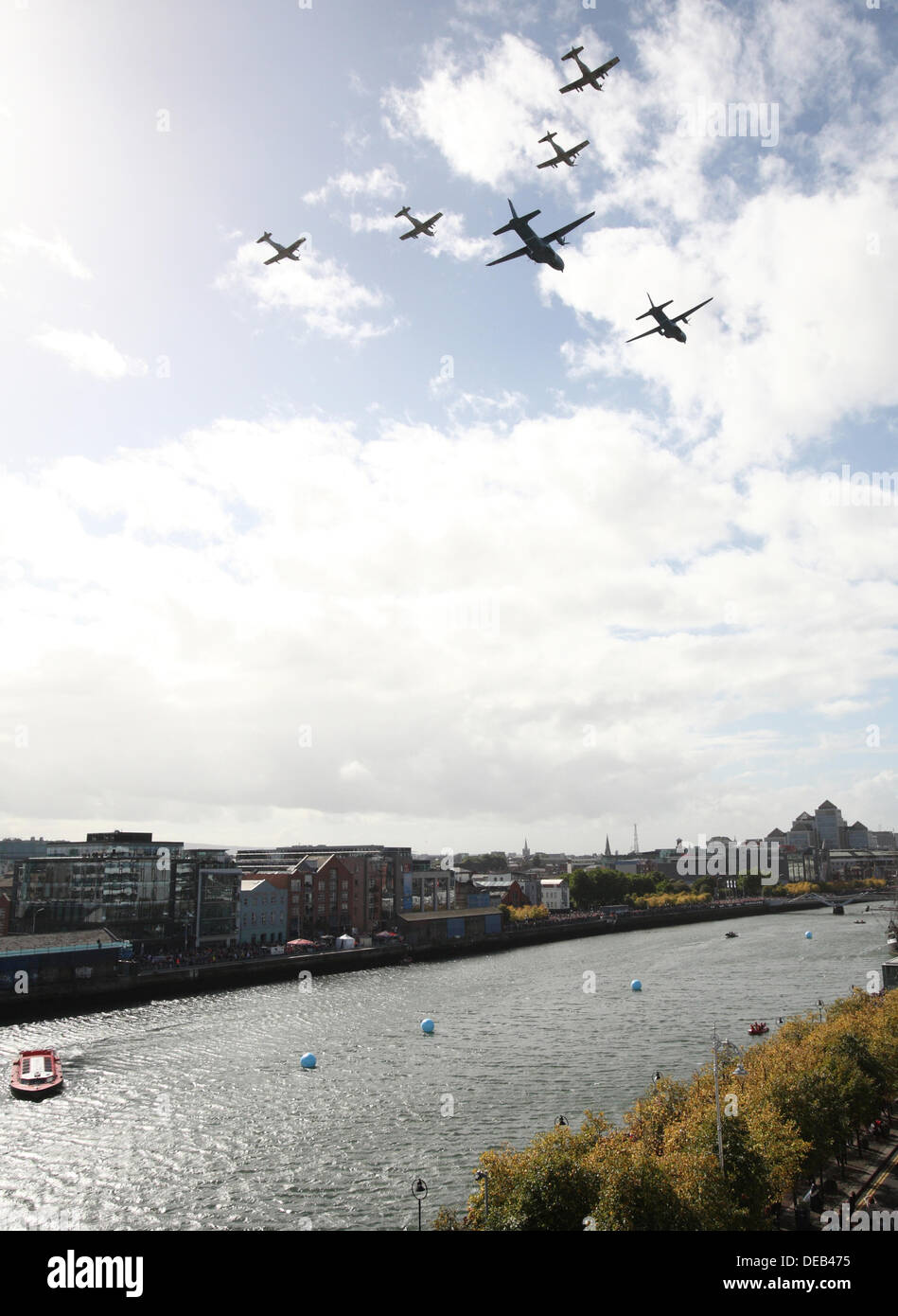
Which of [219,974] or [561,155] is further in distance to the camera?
[219,974]

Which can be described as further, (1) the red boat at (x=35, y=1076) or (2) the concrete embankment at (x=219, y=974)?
(2) the concrete embankment at (x=219, y=974)

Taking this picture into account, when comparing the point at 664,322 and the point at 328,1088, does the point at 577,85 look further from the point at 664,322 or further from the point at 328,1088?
the point at 328,1088

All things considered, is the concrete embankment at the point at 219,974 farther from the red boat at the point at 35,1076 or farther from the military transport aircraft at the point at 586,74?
the military transport aircraft at the point at 586,74

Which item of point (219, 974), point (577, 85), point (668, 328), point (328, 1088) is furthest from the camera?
point (219, 974)

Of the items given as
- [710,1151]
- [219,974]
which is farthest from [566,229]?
[219,974]

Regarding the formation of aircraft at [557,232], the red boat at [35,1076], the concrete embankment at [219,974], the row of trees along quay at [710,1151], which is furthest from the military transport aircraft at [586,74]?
the concrete embankment at [219,974]

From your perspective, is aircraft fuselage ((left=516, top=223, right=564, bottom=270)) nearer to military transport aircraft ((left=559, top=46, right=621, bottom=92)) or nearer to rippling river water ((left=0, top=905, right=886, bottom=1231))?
military transport aircraft ((left=559, top=46, right=621, bottom=92))
